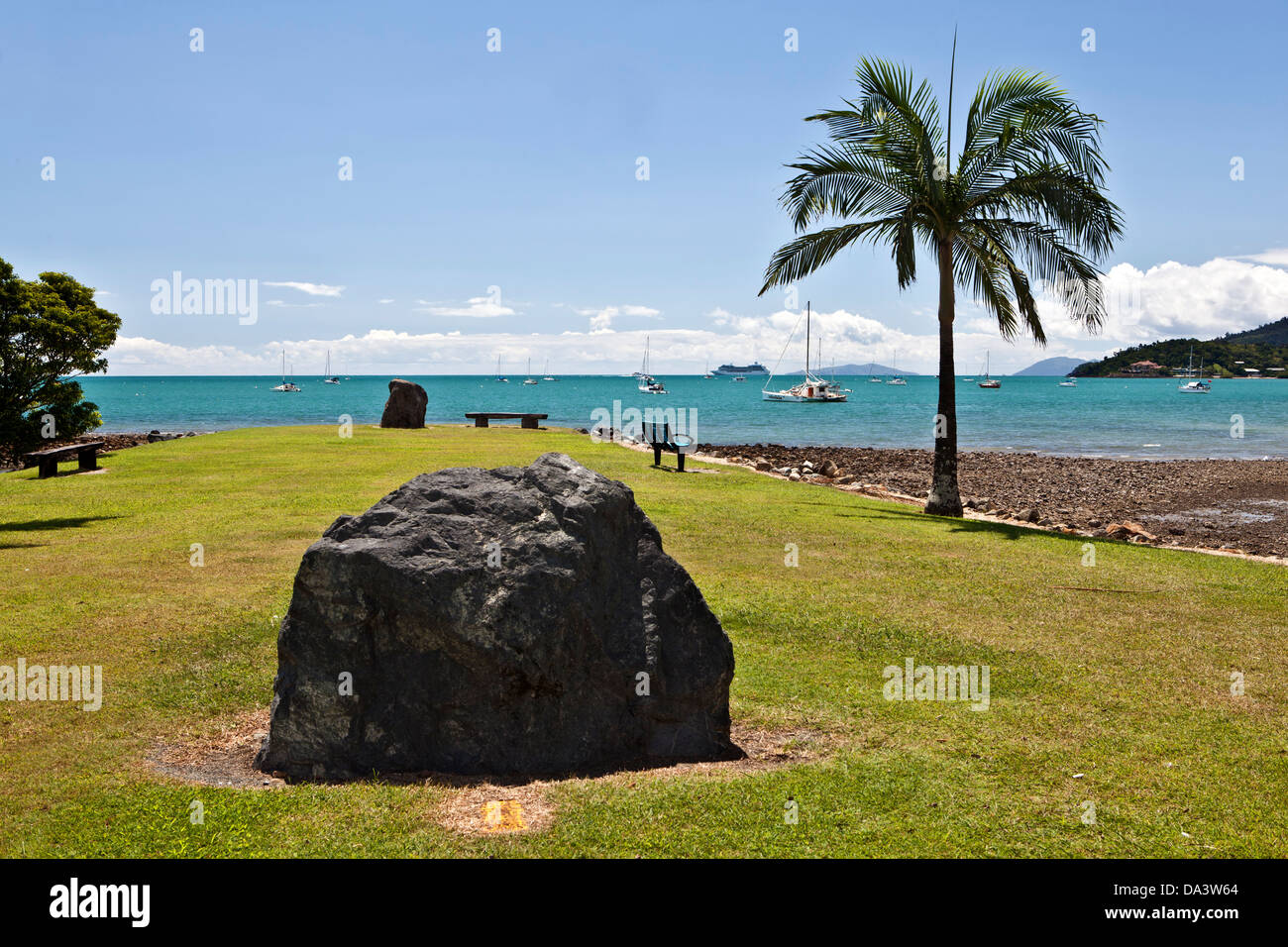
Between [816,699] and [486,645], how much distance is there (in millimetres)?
3358

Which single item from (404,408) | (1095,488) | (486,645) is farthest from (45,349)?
(1095,488)

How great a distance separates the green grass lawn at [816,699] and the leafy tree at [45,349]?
179 cm

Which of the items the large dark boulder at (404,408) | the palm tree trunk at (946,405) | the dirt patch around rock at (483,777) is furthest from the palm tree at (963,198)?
the large dark boulder at (404,408)

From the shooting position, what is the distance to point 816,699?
8016mm

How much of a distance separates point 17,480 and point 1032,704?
22512 mm

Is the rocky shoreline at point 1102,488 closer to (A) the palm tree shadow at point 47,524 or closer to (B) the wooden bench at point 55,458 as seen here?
(A) the palm tree shadow at point 47,524

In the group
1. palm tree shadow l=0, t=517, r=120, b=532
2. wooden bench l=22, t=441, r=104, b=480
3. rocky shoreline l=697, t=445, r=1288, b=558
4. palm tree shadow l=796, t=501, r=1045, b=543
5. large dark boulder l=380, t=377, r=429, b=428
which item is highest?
large dark boulder l=380, t=377, r=429, b=428

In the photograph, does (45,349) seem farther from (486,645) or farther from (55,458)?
(486,645)

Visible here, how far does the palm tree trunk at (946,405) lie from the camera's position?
1980 centimetres

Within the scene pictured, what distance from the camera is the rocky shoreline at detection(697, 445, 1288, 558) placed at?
20969mm

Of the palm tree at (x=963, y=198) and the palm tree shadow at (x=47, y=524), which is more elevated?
the palm tree at (x=963, y=198)

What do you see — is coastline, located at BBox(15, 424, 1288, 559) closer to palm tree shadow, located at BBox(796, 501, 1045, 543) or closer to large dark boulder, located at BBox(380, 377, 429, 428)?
palm tree shadow, located at BBox(796, 501, 1045, 543)

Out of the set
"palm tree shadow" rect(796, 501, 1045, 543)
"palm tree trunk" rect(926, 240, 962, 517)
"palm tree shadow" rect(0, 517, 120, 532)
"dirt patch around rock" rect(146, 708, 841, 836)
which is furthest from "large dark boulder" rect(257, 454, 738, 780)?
"palm tree trunk" rect(926, 240, 962, 517)

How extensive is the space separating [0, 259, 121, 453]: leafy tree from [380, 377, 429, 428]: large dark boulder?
78.3 ft
